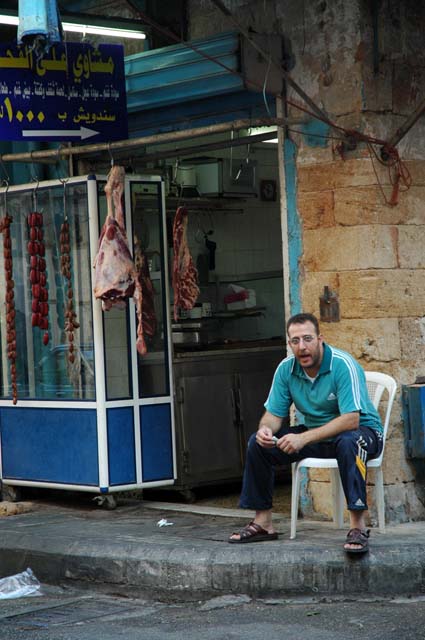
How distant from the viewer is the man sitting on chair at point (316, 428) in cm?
748

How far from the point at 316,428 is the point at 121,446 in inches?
92.7

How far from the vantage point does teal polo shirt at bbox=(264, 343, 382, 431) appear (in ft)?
25.3

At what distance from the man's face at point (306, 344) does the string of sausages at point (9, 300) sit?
3171mm

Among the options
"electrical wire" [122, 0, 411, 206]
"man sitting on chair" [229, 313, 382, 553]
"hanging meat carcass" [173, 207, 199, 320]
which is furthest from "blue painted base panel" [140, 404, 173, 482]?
"electrical wire" [122, 0, 411, 206]

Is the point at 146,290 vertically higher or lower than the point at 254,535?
higher

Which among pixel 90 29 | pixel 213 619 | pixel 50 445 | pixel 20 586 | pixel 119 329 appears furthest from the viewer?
pixel 50 445

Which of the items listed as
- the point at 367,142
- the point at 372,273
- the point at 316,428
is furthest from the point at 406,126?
the point at 316,428

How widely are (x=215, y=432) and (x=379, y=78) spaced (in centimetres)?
359

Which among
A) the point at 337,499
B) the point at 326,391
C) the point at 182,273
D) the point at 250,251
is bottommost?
the point at 337,499

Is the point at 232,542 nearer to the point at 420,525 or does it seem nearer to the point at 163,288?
the point at 420,525

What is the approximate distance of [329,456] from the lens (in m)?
7.82

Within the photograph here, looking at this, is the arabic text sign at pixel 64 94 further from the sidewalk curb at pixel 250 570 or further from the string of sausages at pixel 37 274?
the sidewalk curb at pixel 250 570

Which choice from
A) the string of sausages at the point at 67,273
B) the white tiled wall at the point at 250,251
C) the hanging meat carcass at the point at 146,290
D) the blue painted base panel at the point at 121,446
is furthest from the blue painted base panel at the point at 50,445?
the white tiled wall at the point at 250,251

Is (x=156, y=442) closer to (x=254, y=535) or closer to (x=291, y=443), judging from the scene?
(x=254, y=535)
